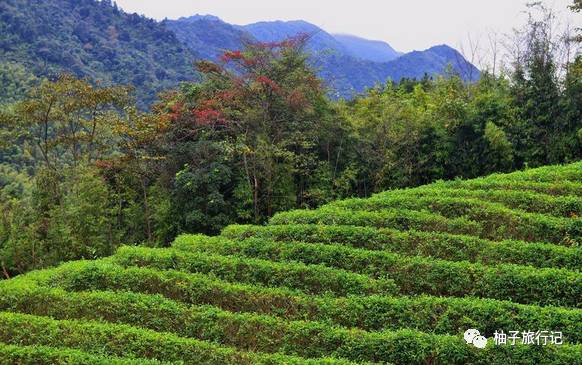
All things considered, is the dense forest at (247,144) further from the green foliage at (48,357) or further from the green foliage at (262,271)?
the green foliage at (48,357)

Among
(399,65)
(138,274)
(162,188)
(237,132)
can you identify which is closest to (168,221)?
(162,188)

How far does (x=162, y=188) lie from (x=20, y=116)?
7061 mm

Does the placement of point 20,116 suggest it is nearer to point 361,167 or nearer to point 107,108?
point 107,108

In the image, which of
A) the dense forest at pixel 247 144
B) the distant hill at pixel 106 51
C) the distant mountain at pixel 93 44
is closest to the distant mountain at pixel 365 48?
the distant hill at pixel 106 51

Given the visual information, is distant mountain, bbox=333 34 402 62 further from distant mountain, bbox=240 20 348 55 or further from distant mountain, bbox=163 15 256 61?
distant mountain, bbox=163 15 256 61

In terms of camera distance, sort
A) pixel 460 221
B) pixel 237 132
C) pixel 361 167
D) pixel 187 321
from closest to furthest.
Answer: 1. pixel 187 321
2. pixel 460 221
3. pixel 237 132
4. pixel 361 167

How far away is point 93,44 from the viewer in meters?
86.3

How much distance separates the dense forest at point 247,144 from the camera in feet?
72.1

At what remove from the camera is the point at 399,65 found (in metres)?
119

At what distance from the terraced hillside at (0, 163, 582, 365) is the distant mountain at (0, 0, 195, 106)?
62.2 meters

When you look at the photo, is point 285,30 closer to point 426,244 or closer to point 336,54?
point 336,54

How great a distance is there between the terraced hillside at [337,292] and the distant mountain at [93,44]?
62247mm

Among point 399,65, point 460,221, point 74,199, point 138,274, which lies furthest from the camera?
point 399,65

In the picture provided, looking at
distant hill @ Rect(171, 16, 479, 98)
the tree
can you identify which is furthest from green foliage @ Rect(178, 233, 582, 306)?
distant hill @ Rect(171, 16, 479, 98)
